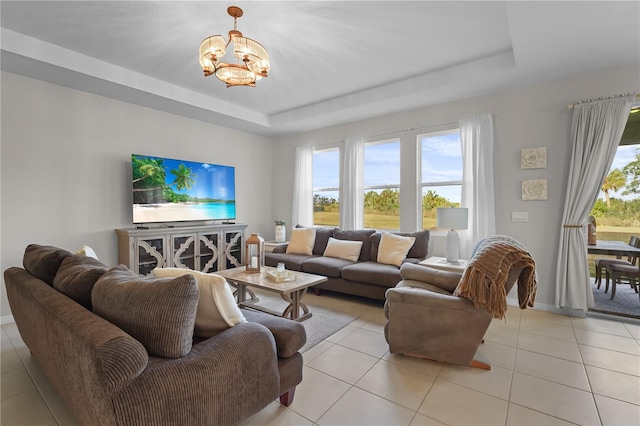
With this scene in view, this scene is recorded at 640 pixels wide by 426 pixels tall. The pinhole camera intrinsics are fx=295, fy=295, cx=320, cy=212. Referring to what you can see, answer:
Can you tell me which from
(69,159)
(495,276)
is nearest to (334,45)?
(495,276)

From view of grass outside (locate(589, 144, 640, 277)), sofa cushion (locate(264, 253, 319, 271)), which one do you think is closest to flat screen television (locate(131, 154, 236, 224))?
sofa cushion (locate(264, 253, 319, 271))

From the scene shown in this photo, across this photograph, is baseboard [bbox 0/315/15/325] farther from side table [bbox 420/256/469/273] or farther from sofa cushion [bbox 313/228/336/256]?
side table [bbox 420/256/469/273]

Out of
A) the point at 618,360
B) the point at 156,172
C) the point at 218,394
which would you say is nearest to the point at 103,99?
the point at 156,172

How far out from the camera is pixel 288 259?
4.41 m

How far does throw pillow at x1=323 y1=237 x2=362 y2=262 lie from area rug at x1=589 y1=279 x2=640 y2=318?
8.95ft

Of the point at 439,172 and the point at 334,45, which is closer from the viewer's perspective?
the point at 334,45

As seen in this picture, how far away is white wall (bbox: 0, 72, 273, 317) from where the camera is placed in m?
3.15

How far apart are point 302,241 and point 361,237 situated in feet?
3.18

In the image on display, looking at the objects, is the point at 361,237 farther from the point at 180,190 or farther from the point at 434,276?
the point at 180,190

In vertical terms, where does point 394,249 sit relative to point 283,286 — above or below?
above

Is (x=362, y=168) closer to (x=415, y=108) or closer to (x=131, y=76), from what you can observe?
(x=415, y=108)

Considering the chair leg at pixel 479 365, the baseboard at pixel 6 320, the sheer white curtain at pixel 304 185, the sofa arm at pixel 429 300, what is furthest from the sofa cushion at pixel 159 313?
the sheer white curtain at pixel 304 185

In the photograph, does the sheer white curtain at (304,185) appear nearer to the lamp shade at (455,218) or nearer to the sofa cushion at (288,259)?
the sofa cushion at (288,259)

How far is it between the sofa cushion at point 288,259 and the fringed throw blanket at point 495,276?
2.49 metres
